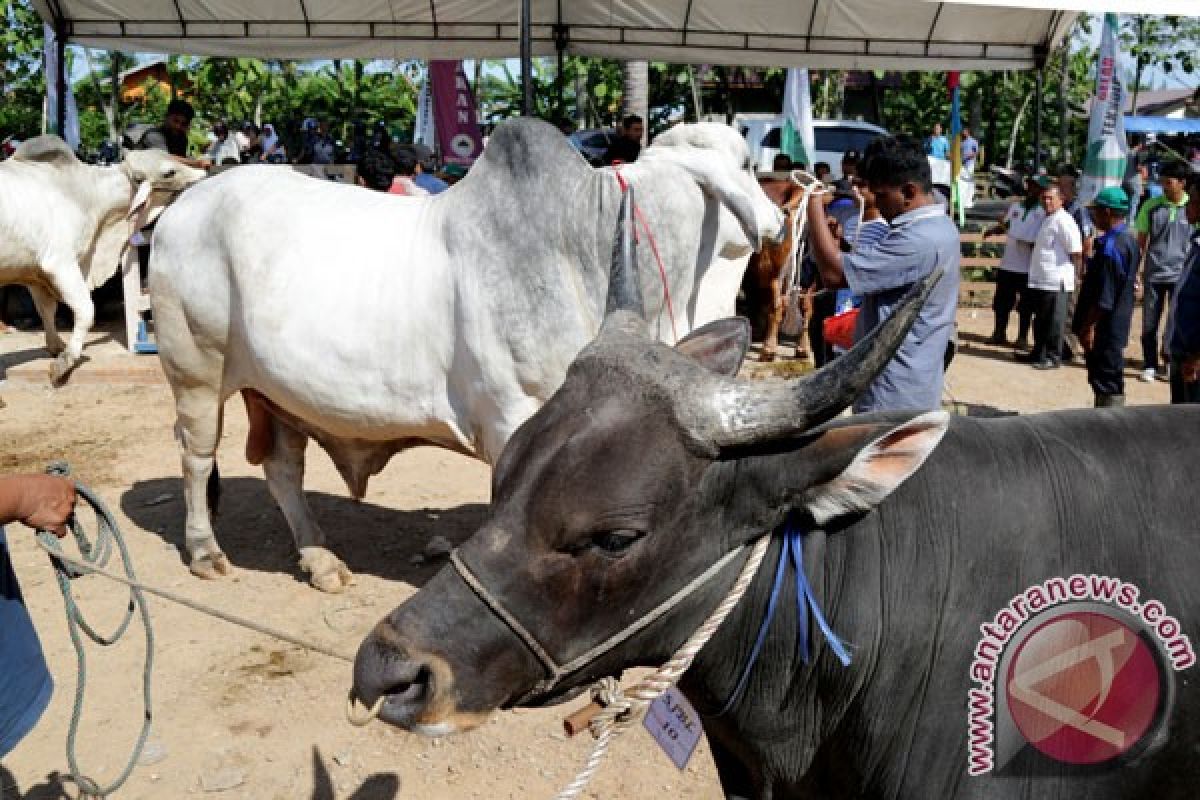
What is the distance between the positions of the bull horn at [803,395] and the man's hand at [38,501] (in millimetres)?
1711

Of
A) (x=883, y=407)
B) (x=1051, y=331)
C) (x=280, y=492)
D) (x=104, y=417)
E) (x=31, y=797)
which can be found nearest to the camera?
(x=31, y=797)

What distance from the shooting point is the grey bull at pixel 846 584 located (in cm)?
187

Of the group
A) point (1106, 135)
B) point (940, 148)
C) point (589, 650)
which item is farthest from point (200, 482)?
point (940, 148)

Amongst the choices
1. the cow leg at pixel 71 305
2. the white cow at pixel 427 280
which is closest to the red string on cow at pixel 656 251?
the white cow at pixel 427 280

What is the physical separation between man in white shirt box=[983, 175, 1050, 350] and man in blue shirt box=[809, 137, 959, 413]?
7404mm

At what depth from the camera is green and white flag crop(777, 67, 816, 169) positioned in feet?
36.3

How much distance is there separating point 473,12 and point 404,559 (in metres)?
5.37

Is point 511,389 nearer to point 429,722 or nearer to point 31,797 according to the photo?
point 31,797

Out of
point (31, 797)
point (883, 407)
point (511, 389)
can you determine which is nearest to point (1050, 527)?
point (883, 407)

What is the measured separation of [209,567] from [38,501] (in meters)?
2.98

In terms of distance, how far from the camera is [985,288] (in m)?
14.1

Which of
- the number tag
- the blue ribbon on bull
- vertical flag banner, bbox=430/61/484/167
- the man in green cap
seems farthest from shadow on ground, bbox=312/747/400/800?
vertical flag banner, bbox=430/61/484/167

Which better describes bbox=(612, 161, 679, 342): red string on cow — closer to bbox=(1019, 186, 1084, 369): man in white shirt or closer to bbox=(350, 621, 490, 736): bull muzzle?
bbox=(350, 621, 490, 736): bull muzzle

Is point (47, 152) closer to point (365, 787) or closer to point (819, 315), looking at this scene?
point (819, 315)
